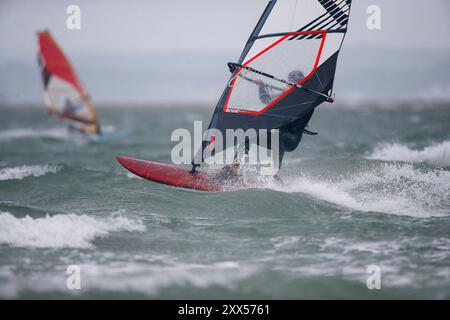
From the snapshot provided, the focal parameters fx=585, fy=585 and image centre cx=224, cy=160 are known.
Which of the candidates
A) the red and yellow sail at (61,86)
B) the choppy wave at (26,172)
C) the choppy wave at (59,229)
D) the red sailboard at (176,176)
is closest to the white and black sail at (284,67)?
the red sailboard at (176,176)

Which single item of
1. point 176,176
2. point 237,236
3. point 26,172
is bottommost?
point 237,236

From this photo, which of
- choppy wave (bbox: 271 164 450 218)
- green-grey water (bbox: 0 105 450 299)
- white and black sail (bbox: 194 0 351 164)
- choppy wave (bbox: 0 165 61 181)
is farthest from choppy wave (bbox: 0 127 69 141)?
white and black sail (bbox: 194 0 351 164)

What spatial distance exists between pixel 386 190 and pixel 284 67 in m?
3.39

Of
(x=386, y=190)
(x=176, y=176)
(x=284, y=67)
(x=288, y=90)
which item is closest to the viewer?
(x=284, y=67)

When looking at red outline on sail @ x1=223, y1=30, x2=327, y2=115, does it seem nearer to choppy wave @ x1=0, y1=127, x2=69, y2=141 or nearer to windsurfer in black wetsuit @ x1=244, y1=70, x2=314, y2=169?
windsurfer in black wetsuit @ x1=244, y1=70, x2=314, y2=169

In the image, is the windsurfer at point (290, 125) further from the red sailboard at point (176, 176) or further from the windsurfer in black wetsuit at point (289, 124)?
the red sailboard at point (176, 176)

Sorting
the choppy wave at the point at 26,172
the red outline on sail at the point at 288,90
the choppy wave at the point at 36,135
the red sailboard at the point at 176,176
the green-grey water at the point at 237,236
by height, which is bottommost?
the green-grey water at the point at 237,236

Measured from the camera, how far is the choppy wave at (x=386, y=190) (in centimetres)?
1128

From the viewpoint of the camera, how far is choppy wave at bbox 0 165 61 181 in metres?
15.8

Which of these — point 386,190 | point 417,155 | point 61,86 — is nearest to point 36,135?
point 61,86

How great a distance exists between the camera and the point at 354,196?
12141mm

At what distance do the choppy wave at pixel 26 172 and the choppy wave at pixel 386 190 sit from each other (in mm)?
7137

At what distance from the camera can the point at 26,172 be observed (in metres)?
16.6

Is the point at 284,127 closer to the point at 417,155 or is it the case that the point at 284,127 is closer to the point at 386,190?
the point at 386,190
